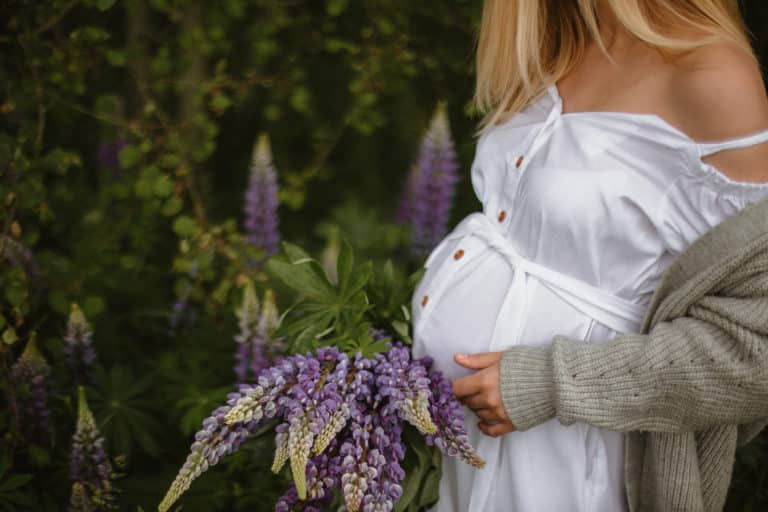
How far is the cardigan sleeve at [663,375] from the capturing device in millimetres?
1105

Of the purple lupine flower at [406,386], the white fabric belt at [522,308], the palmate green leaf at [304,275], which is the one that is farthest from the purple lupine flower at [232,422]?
the white fabric belt at [522,308]

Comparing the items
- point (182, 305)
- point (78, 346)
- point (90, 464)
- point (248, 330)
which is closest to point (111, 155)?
point (182, 305)

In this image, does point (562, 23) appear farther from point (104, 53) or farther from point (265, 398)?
point (104, 53)

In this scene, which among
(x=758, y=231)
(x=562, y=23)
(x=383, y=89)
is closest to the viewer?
(x=758, y=231)

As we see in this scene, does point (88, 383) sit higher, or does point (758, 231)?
point (758, 231)

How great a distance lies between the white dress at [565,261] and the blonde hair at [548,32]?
5.0 inches

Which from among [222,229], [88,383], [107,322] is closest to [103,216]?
[107,322]

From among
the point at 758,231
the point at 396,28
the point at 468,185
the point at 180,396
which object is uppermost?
the point at 396,28

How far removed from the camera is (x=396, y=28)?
2502mm

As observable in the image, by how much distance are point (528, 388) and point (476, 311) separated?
0.21 metres

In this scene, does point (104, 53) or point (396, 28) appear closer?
point (104, 53)

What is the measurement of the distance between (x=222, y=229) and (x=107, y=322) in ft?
1.74

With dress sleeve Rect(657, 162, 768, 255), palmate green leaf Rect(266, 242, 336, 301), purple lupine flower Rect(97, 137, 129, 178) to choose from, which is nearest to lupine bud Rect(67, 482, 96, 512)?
palmate green leaf Rect(266, 242, 336, 301)

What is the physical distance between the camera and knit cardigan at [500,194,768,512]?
1.11m
